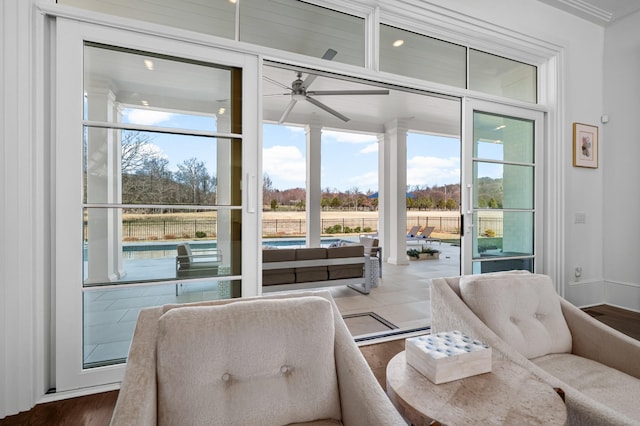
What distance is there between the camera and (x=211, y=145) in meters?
2.22

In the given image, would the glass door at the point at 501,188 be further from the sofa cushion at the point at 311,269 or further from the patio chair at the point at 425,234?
the patio chair at the point at 425,234

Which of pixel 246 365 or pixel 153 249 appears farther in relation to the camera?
pixel 153 249

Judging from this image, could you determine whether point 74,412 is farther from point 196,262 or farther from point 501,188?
point 501,188

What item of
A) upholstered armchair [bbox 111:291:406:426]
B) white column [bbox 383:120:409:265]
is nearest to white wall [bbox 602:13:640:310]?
white column [bbox 383:120:409:265]

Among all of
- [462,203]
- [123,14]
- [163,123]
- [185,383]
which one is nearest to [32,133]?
[163,123]

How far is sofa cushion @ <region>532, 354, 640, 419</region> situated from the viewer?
1.20 m

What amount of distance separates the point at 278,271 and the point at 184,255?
2094 millimetres

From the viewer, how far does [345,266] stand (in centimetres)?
454

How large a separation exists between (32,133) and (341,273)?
353 centimetres

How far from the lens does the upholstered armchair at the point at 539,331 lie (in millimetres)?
1353

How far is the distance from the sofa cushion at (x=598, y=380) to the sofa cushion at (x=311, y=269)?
2.98 m

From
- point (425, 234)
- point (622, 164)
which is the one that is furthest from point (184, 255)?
point (425, 234)

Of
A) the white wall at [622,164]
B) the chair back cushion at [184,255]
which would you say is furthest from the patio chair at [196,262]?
the white wall at [622,164]

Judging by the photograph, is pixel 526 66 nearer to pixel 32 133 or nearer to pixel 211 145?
pixel 211 145
